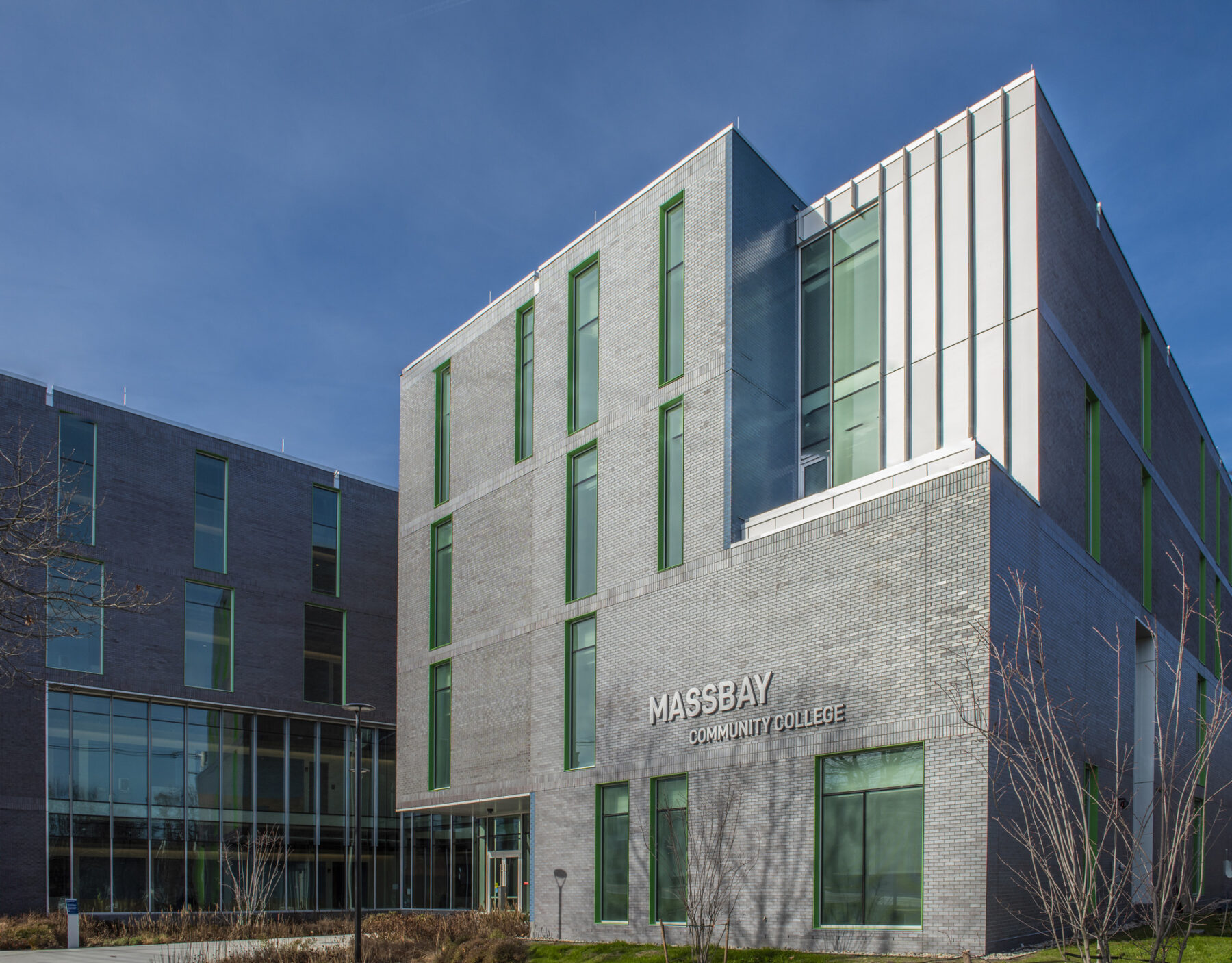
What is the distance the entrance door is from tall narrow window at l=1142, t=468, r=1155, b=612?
64.7 ft

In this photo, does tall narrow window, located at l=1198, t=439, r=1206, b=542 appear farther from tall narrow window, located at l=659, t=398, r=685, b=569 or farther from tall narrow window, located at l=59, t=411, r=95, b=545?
tall narrow window, located at l=59, t=411, r=95, b=545

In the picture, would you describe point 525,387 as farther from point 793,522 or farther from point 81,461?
point 81,461

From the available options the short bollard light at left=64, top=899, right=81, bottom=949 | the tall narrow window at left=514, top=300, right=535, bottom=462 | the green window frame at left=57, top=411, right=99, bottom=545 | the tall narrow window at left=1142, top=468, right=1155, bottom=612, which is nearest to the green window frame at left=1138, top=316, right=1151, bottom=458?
the tall narrow window at left=1142, top=468, right=1155, bottom=612

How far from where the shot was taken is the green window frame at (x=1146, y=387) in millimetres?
32062

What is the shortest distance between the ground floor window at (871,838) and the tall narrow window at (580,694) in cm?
784

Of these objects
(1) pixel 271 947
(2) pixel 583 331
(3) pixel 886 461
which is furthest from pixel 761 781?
(2) pixel 583 331

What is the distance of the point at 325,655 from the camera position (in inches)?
1801

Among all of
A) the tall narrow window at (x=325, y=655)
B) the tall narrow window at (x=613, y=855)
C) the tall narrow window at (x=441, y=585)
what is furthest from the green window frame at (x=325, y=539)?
the tall narrow window at (x=613, y=855)

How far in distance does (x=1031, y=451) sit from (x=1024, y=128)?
290 inches

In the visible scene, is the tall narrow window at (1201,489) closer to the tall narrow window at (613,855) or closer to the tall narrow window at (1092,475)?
the tall narrow window at (1092,475)

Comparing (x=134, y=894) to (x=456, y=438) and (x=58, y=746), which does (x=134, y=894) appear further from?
(x=456, y=438)

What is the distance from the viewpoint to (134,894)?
38.1 meters

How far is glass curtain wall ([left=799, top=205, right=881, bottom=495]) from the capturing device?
26.7 m

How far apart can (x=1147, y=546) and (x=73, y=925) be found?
3119cm
